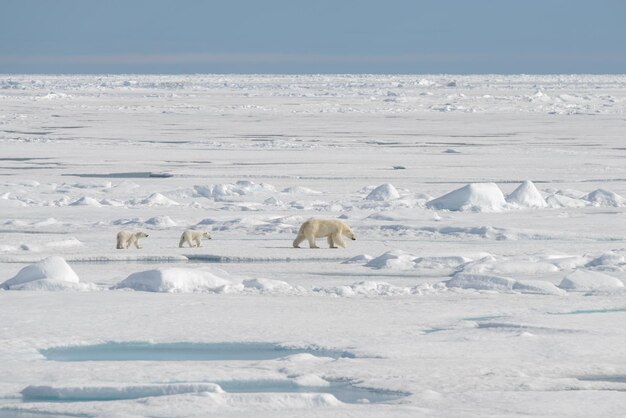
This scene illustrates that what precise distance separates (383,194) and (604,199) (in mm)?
2310

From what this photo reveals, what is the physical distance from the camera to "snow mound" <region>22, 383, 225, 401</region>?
4.73 metres

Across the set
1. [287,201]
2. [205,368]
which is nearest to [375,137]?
[287,201]

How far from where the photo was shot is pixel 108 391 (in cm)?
476

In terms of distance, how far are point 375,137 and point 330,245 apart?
17653 millimetres

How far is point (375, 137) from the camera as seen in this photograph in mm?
27203

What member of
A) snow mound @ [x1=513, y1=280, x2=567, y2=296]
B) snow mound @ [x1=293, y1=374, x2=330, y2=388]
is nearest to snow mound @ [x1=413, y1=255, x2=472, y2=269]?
snow mound @ [x1=513, y1=280, x2=567, y2=296]

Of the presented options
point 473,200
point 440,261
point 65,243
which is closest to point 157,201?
point 473,200

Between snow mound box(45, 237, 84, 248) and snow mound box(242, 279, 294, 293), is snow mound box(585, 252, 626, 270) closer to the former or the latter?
snow mound box(242, 279, 294, 293)

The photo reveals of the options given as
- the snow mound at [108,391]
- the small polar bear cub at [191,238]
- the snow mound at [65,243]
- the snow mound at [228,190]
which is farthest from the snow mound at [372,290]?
the snow mound at [228,190]

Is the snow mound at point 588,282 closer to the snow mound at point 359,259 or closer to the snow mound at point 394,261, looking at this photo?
the snow mound at point 394,261

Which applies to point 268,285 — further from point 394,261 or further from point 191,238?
point 191,238

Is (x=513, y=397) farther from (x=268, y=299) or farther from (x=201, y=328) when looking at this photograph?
(x=268, y=299)

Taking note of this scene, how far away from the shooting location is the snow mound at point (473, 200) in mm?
12164

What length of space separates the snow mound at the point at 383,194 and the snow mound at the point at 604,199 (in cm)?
202
